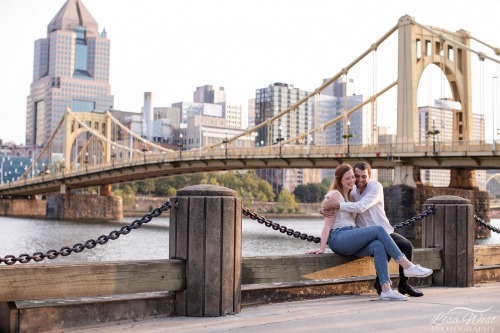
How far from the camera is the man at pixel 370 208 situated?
23.9ft

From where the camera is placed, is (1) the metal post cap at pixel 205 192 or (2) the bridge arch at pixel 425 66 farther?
(2) the bridge arch at pixel 425 66

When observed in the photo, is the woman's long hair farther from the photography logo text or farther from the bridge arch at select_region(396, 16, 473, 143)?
the bridge arch at select_region(396, 16, 473, 143)

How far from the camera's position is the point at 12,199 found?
79.4m

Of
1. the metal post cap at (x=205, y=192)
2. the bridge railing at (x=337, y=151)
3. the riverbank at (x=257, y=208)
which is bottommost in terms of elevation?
the riverbank at (x=257, y=208)

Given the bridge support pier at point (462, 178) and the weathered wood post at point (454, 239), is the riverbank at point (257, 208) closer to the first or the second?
the bridge support pier at point (462, 178)

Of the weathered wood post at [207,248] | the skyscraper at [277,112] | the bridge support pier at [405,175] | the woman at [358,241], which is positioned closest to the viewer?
the weathered wood post at [207,248]

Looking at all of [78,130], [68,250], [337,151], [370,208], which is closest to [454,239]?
[370,208]

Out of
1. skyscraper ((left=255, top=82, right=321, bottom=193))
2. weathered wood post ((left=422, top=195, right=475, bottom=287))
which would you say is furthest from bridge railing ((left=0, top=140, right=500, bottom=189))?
skyscraper ((left=255, top=82, right=321, bottom=193))

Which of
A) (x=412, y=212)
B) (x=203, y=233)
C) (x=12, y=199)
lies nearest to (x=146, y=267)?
(x=203, y=233)

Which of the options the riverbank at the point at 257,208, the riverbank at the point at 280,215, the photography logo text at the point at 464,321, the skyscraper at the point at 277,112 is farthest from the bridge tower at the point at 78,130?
the photography logo text at the point at 464,321

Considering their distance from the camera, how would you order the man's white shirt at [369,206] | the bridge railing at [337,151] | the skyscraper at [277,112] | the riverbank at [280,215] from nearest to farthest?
the man's white shirt at [369,206] < the bridge railing at [337,151] < the riverbank at [280,215] < the skyscraper at [277,112]

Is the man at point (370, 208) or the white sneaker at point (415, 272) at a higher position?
the man at point (370, 208)

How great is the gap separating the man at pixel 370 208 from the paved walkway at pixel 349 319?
0.29m

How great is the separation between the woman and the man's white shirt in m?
0.11
